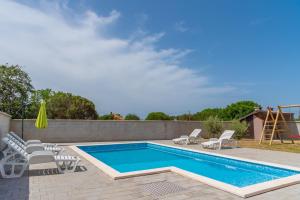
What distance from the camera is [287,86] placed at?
25281 mm

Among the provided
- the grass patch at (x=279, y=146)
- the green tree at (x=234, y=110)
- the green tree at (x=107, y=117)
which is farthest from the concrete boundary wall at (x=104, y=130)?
the green tree at (x=107, y=117)

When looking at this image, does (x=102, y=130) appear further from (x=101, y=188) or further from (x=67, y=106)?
(x=67, y=106)

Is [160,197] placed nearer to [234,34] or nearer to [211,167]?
[211,167]

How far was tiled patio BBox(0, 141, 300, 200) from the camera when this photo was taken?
14.1ft

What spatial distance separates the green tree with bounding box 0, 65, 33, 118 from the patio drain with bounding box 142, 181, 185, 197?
2174 centimetres

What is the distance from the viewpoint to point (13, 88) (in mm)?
23438

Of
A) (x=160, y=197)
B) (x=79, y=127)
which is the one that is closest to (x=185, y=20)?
(x=79, y=127)

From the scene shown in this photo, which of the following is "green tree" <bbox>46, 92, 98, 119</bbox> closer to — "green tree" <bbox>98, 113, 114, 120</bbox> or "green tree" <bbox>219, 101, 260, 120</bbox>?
"green tree" <bbox>98, 113, 114, 120</bbox>

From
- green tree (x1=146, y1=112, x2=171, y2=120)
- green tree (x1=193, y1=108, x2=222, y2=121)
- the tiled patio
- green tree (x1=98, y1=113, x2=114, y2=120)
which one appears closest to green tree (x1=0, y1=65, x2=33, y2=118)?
green tree (x1=98, y1=113, x2=114, y2=120)

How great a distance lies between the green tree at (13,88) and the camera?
75.0 feet

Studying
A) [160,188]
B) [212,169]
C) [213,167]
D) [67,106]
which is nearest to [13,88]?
Result: [67,106]

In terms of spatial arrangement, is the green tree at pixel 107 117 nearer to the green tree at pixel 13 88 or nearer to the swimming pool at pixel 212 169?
the green tree at pixel 13 88

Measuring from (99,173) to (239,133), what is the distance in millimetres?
12887

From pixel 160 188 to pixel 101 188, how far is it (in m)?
1.20
